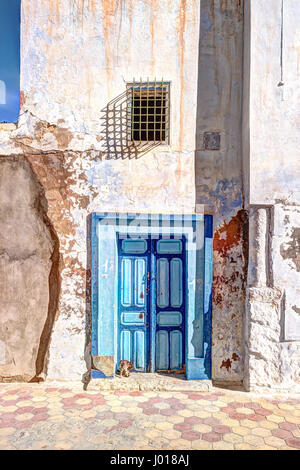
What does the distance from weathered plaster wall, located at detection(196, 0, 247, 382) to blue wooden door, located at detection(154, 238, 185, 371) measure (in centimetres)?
46

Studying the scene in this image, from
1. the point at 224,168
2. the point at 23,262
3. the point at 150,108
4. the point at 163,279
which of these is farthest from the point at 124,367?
the point at 150,108

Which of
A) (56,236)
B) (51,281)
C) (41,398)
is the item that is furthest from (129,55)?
(41,398)

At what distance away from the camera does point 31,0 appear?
5059mm

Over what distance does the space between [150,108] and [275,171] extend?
6.27 ft

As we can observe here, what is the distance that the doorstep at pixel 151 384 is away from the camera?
4758 millimetres

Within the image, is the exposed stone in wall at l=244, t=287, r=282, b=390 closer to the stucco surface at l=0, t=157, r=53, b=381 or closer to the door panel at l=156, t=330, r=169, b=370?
the door panel at l=156, t=330, r=169, b=370

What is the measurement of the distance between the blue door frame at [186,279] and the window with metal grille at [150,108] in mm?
1157

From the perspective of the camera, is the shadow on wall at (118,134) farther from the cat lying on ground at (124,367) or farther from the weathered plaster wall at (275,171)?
the cat lying on ground at (124,367)

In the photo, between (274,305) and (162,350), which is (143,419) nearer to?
(162,350)

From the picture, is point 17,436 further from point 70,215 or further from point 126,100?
point 126,100

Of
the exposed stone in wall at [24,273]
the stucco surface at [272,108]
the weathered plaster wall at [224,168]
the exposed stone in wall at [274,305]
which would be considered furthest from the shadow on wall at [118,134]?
the exposed stone in wall at [274,305]

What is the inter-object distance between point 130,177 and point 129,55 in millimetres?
1645

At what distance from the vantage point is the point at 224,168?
16.7 ft

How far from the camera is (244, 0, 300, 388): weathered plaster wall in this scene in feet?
15.5
